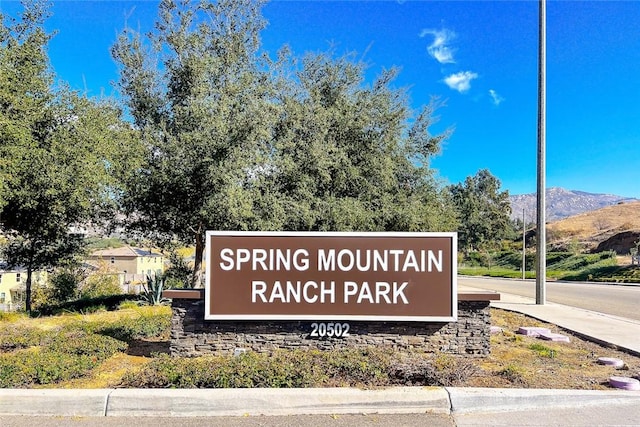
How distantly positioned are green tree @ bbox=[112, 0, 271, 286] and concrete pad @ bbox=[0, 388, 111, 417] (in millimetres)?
5908

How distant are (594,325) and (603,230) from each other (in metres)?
82.9

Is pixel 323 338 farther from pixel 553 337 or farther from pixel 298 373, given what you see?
pixel 553 337

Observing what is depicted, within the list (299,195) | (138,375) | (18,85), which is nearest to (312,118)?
(299,195)

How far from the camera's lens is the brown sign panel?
634 centimetres

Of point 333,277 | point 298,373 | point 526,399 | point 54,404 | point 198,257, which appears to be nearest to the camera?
point 54,404

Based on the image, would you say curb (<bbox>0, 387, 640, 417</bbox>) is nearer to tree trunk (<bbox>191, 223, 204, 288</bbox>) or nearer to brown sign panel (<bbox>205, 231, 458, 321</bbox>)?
brown sign panel (<bbox>205, 231, 458, 321</bbox>)

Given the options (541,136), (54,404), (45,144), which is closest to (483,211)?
(541,136)

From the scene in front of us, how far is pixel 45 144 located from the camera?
10.1 meters

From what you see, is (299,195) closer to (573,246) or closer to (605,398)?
(605,398)

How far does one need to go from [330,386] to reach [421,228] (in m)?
9.39

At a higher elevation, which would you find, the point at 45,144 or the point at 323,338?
the point at 45,144

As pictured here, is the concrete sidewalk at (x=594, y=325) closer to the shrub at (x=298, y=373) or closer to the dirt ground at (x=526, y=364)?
the dirt ground at (x=526, y=364)

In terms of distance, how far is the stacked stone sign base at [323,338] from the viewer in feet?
21.0

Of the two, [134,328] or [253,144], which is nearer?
[134,328]
